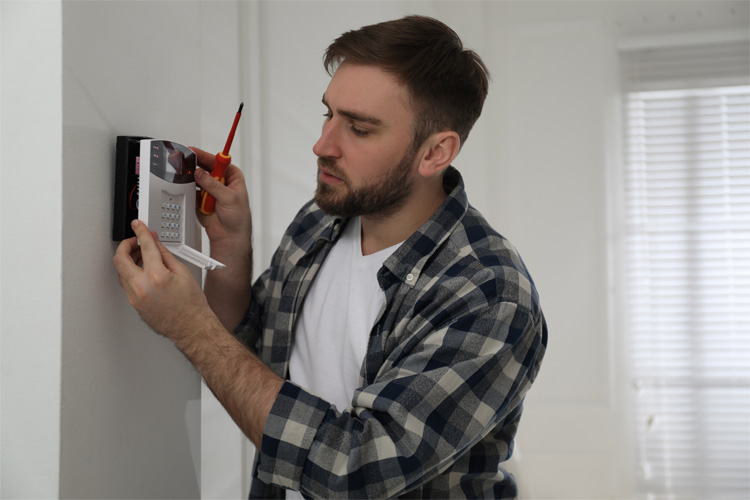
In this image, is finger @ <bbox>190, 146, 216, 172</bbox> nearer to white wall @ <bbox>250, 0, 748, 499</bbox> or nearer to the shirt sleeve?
the shirt sleeve

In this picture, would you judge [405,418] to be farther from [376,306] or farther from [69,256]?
[69,256]

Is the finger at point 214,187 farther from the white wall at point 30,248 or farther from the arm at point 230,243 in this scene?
the white wall at point 30,248

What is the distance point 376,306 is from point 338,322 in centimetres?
8

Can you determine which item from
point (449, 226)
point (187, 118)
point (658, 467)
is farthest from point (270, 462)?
point (658, 467)

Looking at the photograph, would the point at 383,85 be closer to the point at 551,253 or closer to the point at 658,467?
the point at 551,253

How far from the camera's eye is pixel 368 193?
3.51ft

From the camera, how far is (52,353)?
75 centimetres

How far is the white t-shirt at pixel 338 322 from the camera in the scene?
105 centimetres

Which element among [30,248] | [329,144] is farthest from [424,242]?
[30,248]

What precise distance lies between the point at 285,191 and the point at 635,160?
128cm

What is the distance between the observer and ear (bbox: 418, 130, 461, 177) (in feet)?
3.69

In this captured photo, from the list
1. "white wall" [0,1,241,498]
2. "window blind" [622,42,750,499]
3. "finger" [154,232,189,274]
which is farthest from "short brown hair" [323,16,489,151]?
"window blind" [622,42,750,499]

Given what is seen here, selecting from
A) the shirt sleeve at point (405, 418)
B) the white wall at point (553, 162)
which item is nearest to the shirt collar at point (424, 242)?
the shirt sleeve at point (405, 418)

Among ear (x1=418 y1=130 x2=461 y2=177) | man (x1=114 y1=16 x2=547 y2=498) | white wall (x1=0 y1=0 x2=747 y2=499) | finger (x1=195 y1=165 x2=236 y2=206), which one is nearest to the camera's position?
man (x1=114 y1=16 x2=547 y2=498)
